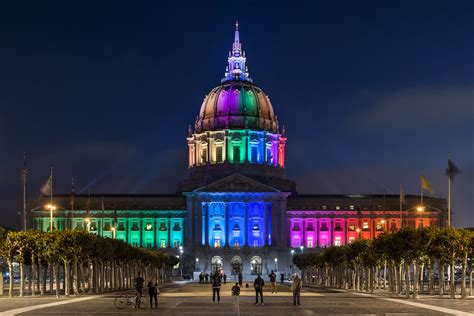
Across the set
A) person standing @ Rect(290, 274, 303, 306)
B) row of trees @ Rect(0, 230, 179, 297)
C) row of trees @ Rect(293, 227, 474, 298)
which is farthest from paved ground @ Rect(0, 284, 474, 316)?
row of trees @ Rect(0, 230, 179, 297)

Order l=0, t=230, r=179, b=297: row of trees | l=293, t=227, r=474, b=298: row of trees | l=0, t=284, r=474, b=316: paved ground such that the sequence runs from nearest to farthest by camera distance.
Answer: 1. l=0, t=284, r=474, b=316: paved ground
2. l=293, t=227, r=474, b=298: row of trees
3. l=0, t=230, r=179, b=297: row of trees

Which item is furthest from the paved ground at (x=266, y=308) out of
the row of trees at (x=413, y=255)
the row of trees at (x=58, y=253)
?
the row of trees at (x=58, y=253)

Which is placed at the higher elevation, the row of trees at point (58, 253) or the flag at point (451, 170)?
the flag at point (451, 170)

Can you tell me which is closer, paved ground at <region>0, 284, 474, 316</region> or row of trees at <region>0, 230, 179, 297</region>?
paved ground at <region>0, 284, 474, 316</region>

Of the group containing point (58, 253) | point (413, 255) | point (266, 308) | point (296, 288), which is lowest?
point (266, 308)

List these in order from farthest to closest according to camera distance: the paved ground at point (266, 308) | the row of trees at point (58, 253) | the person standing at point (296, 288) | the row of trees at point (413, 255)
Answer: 1. the row of trees at point (58, 253)
2. the row of trees at point (413, 255)
3. the person standing at point (296, 288)
4. the paved ground at point (266, 308)

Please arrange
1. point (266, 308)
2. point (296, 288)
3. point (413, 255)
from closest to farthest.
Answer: point (266, 308) < point (296, 288) < point (413, 255)

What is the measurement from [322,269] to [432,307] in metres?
88.2

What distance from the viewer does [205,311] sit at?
60906 millimetres

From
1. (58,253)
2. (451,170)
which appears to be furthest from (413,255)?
(58,253)

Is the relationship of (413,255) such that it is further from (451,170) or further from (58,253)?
(58,253)

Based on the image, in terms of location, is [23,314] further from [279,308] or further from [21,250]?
[21,250]

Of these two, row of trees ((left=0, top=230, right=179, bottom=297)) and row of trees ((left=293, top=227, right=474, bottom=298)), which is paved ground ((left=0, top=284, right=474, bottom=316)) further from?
row of trees ((left=0, top=230, right=179, bottom=297))

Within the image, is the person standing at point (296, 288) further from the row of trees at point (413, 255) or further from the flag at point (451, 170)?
the flag at point (451, 170)
